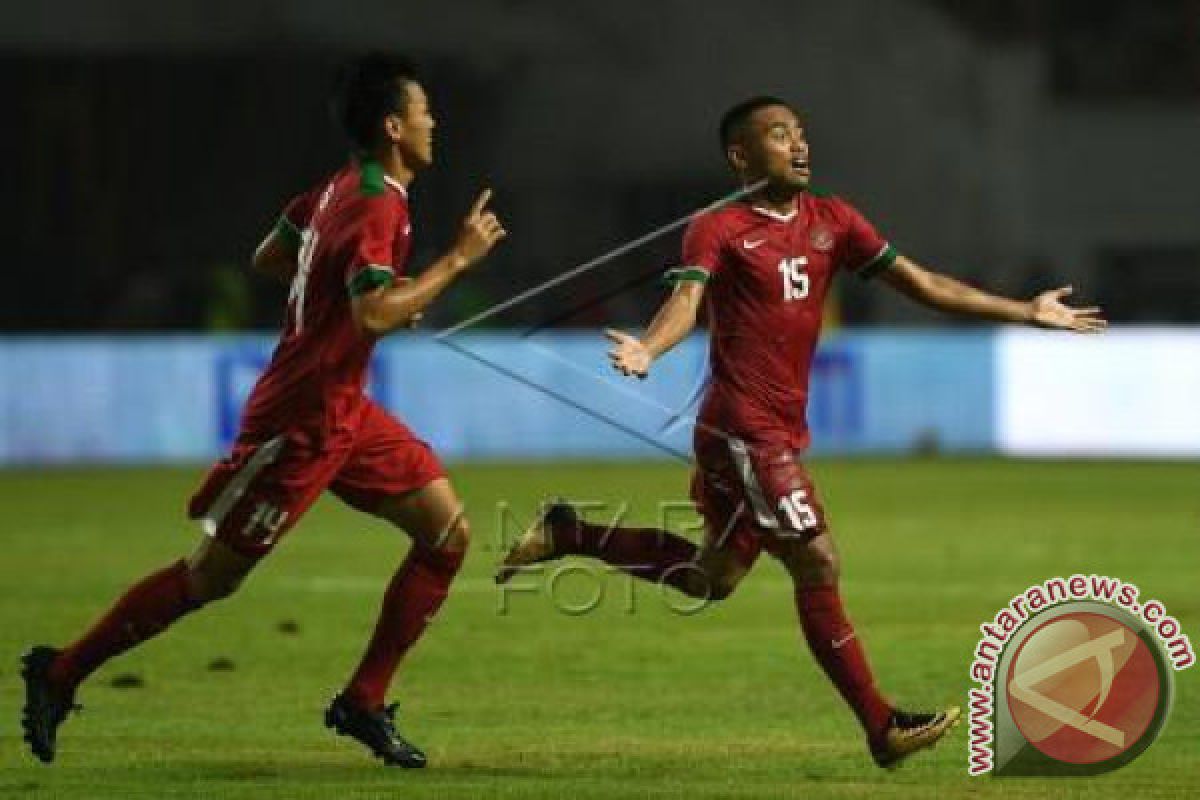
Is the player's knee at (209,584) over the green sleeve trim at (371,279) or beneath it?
beneath

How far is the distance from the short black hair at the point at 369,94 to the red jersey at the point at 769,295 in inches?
40.4

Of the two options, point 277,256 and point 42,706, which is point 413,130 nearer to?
point 277,256

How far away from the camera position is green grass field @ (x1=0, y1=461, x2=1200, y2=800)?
29.0 ft

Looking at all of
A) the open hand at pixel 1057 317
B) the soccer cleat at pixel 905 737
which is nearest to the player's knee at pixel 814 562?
the soccer cleat at pixel 905 737

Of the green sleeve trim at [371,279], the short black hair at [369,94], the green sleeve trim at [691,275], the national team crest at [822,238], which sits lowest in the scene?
the green sleeve trim at [691,275]

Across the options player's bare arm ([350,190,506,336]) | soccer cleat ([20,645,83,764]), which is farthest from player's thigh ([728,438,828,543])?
soccer cleat ([20,645,83,764])

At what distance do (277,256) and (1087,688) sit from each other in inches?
116

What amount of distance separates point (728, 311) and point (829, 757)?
4.76 feet

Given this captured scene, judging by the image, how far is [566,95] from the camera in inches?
1563

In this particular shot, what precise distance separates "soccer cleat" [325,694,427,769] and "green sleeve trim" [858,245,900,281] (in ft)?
6.68

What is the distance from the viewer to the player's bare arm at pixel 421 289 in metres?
8.35

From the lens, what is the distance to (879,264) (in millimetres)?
9359

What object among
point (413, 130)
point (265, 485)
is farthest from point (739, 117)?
point (265, 485)

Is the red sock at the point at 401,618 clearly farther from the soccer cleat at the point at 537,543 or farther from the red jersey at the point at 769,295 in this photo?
the red jersey at the point at 769,295
